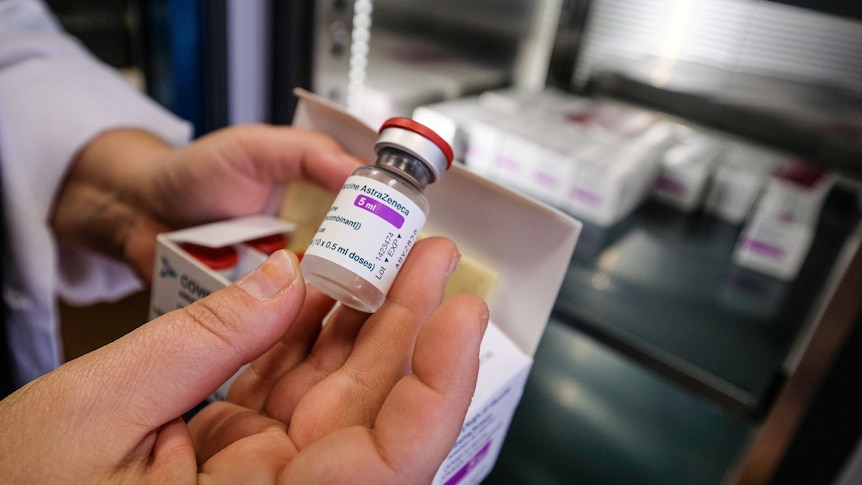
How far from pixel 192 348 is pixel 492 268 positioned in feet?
0.87

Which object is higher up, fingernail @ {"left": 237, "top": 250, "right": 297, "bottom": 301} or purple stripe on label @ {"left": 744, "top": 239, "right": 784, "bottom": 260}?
fingernail @ {"left": 237, "top": 250, "right": 297, "bottom": 301}

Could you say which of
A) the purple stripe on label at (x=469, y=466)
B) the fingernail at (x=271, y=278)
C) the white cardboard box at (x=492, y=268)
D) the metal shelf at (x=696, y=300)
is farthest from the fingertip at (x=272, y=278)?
the metal shelf at (x=696, y=300)

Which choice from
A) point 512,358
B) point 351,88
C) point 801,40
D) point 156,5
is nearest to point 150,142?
point 156,5

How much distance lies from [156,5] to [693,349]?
2.96 ft

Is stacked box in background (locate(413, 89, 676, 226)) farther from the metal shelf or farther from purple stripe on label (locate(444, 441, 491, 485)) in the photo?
purple stripe on label (locate(444, 441, 491, 485))

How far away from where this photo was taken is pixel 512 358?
49 centimetres

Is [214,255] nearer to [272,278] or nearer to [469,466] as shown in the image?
[272,278]

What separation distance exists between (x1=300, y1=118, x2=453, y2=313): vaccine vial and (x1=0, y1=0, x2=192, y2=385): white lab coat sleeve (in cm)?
53

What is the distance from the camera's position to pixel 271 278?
1.26 ft

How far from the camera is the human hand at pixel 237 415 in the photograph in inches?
12.6

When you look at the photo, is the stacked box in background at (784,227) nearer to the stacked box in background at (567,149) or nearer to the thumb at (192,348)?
the stacked box in background at (567,149)

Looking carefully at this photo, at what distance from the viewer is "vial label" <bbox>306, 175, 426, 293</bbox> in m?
0.40

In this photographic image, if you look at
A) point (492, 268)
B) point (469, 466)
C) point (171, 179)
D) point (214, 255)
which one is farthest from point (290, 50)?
point (469, 466)

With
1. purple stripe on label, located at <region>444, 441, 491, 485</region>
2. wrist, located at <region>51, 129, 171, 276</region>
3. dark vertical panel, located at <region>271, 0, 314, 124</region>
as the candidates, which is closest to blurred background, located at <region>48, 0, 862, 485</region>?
dark vertical panel, located at <region>271, 0, 314, 124</region>
